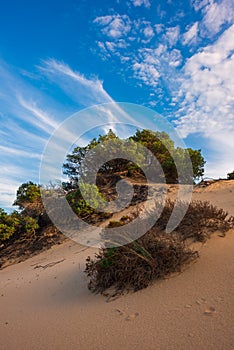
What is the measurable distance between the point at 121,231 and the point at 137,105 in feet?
17.5

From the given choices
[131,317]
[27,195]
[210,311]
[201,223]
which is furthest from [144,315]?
[27,195]

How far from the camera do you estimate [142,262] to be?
3146mm

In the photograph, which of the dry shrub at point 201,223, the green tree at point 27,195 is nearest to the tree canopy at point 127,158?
the green tree at point 27,195

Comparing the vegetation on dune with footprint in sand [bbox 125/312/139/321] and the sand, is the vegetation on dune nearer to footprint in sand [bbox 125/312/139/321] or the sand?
the sand

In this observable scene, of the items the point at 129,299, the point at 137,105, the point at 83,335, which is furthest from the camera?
the point at 137,105

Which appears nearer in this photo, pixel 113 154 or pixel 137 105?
pixel 137 105

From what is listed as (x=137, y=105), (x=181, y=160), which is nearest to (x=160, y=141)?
(x=181, y=160)

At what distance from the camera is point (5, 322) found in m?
3.29

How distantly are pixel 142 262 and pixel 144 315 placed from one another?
72 centimetres

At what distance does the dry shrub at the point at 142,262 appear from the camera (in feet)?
10.1

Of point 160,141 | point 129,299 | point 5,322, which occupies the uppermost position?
point 160,141

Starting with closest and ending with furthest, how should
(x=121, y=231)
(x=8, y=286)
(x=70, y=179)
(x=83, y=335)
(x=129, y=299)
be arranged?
(x=83, y=335), (x=129, y=299), (x=121, y=231), (x=8, y=286), (x=70, y=179)

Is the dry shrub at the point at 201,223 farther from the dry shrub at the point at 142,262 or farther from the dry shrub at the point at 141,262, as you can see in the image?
the dry shrub at the point at 142,262

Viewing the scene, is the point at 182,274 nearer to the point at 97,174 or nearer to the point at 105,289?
the point at 105,289
